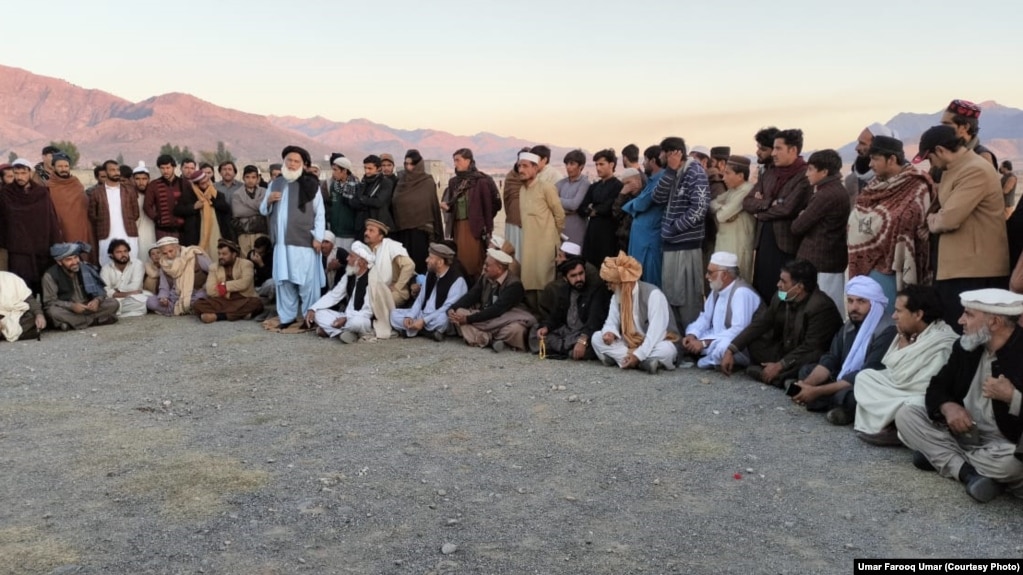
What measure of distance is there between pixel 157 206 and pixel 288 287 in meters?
2.36

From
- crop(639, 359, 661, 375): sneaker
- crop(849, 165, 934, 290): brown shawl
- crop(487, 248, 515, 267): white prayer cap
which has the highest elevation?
crop(849, 165, 934, 290): brown shawl

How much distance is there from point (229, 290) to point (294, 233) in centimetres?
113

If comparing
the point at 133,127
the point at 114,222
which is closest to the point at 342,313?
the point at 114,222

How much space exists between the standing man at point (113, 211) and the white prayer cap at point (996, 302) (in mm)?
8707

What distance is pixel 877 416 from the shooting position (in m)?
4.72

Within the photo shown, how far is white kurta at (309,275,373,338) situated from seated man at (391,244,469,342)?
269mm

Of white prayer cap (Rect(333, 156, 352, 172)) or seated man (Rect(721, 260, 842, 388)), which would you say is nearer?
seated man (Rect(721, 260, 842, 388))

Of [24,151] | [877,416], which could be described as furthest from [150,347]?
[24,151]

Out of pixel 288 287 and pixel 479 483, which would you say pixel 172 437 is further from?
pixel 288 287

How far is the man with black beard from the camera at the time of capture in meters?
6.75

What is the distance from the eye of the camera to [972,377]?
415 cm

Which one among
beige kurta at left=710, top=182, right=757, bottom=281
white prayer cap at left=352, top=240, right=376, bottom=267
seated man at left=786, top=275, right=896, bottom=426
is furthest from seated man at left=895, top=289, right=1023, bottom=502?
white prayer cap at left=352, top=240, right=376, bottom=267

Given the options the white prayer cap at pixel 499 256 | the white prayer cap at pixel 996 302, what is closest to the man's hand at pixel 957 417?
the white prayer cap at pixel 996 302

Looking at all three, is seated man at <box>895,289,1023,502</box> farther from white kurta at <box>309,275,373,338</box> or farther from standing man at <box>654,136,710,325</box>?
white kurta at <box>309,275,373,338</box>
